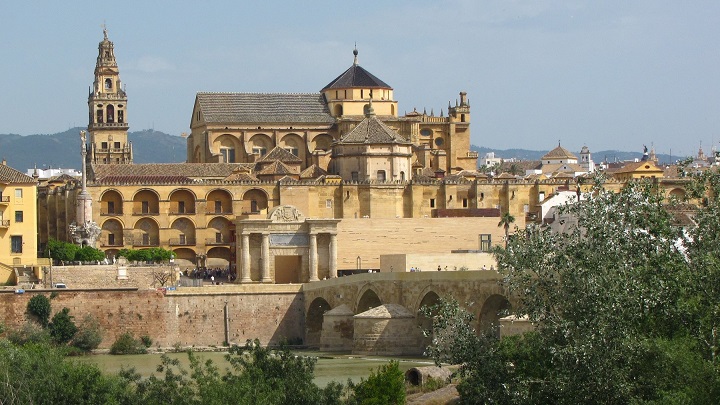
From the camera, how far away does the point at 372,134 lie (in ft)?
311

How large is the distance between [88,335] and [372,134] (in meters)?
26.4

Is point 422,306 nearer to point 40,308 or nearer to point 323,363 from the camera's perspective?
point 323,363

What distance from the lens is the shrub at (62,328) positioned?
7325 cm

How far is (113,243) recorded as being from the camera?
304 feet

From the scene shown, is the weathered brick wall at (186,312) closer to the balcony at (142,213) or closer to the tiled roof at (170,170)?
the balcony at (142,213)

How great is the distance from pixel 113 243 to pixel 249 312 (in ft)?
57.9

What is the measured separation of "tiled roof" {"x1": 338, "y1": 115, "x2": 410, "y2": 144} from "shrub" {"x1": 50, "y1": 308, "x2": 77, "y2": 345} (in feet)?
82.1

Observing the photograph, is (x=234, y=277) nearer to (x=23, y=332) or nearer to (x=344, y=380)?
(x=23, y=332)

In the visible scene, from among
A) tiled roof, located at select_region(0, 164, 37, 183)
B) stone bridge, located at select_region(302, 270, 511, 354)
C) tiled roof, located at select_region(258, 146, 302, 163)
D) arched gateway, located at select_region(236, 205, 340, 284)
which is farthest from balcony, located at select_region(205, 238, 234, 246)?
stone bridge, located at select_region(302, 270, 511, 354)

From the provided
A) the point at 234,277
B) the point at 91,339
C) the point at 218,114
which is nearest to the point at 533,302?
the point at 91,339

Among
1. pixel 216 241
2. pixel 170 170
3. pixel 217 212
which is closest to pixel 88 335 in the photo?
pixel 216 241

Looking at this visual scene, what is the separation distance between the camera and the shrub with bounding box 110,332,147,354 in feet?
241

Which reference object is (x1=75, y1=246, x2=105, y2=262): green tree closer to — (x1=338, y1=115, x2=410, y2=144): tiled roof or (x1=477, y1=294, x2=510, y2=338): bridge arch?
(x1=338, y1=115, x2=410, y2=144): tiled roof

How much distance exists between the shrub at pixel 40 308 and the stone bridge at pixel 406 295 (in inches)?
455
